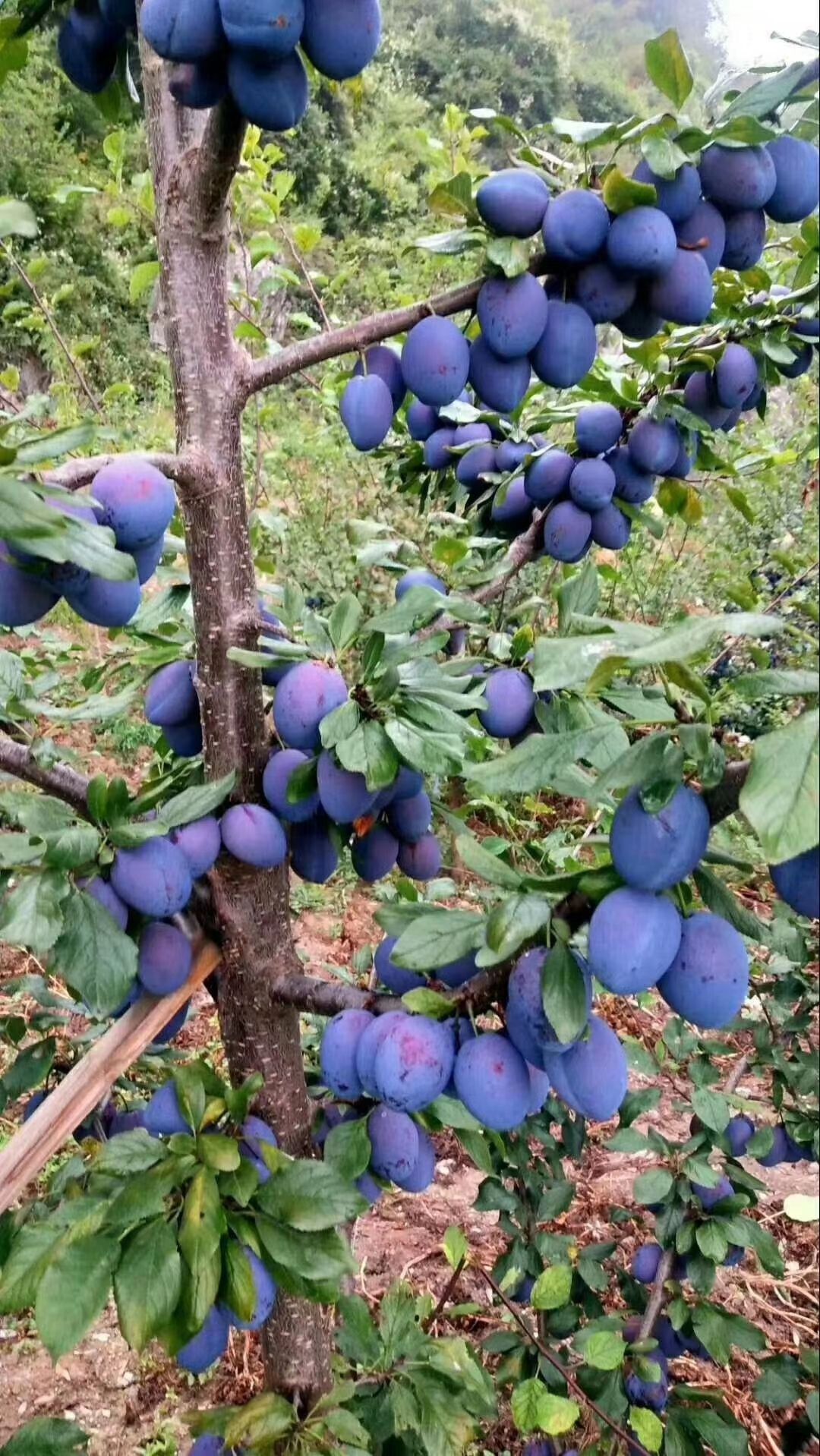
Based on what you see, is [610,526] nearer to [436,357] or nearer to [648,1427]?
[436,357]

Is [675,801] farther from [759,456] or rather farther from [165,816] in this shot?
[759,456]

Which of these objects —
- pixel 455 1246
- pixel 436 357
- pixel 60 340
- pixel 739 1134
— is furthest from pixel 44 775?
pixel 60 340

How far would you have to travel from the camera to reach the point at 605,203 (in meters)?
0.66

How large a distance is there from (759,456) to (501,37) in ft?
49.2

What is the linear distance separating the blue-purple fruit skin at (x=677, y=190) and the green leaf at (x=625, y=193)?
1 centimetres

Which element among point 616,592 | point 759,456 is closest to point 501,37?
point 616,592

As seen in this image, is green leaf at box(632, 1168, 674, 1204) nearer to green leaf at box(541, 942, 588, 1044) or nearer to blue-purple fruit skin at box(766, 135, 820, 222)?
green leaf at box(541, 942, 588, 1044)

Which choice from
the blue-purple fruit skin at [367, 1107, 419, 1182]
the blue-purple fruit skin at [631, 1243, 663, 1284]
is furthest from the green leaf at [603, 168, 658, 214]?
the blue-purple fruit skin at [631, 1243, 663, 1284]

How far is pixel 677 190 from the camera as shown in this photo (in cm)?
66

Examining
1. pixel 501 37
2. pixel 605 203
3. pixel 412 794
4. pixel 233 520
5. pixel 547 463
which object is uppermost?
pixel 605 203

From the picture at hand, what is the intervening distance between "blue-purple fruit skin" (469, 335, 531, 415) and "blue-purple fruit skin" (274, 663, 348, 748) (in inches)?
10.4

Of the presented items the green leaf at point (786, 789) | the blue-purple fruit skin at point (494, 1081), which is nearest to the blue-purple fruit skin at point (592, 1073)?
the blue-purple fruit skin at point (494, 1081)

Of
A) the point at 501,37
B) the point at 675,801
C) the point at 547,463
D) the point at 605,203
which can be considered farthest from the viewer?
the point at 501,37

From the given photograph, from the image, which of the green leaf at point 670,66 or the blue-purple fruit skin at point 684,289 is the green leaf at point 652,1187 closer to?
the blue-purple fruit skin at point 684,289
